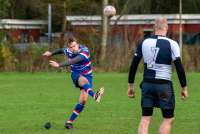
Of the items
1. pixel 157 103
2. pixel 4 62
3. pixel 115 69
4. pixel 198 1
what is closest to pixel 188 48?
pixel 115 69

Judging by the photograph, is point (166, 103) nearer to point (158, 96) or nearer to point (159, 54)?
point (158, 96)

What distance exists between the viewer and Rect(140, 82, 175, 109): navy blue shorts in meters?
4.38

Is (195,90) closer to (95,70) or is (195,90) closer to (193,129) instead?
(193,129)

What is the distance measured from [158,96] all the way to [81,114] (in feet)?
12.6

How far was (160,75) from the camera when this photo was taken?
4.42 metres

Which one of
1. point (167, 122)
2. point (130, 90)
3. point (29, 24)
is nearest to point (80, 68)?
point (130, 90)

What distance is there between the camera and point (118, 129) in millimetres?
6402

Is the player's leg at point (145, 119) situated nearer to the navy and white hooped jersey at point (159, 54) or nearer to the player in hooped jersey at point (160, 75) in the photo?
the player in hooped jersey at point (160, 75)

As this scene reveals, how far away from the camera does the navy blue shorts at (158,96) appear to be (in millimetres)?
4383

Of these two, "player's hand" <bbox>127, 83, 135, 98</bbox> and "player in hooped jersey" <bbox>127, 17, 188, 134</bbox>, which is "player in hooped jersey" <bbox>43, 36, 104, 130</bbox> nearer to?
"player's hand" <bbox>127, 83, 135, 98</bbox>

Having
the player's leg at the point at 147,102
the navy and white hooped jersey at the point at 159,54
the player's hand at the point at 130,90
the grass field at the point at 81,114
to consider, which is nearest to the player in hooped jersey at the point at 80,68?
the grass field at the point at 81,114

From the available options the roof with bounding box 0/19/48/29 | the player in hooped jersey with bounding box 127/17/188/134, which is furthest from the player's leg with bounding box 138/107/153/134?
the roof with bounding box 0/19/48/29

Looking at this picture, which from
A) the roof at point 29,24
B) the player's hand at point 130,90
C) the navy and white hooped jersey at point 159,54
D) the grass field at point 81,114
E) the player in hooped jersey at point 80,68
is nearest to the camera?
the navy and white hooped jersey at point 159,54

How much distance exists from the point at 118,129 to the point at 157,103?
212cm
